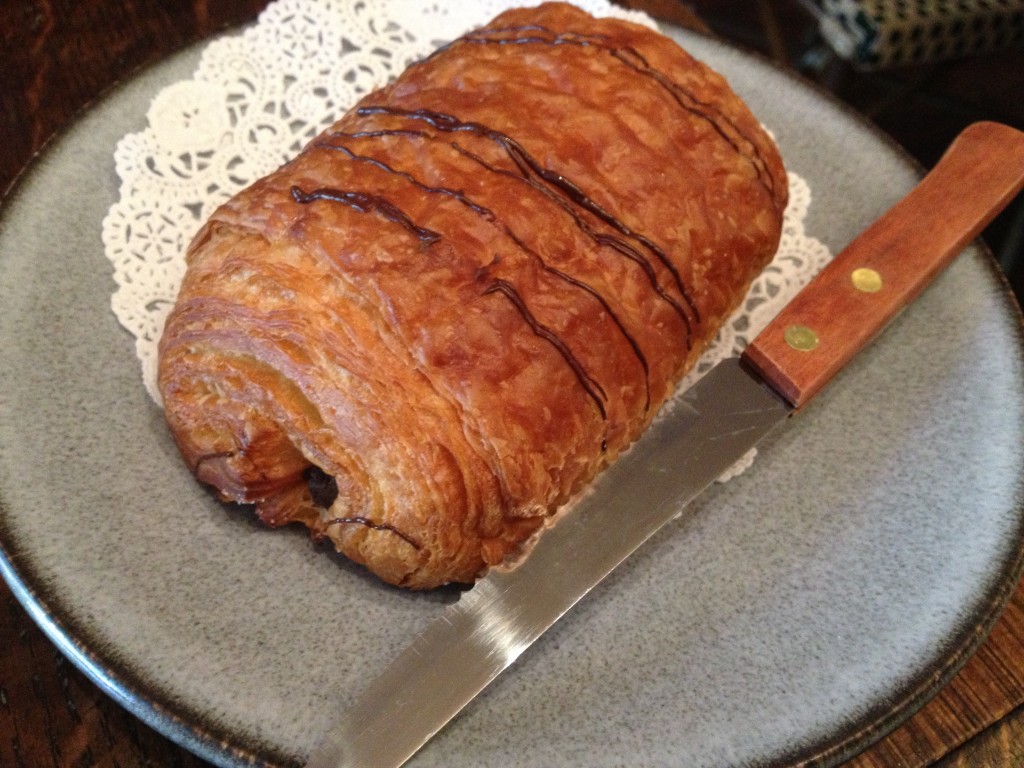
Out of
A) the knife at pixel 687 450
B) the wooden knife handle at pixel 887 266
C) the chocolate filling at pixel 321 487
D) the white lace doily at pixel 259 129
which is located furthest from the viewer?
the white lace doily at pixel 259 129

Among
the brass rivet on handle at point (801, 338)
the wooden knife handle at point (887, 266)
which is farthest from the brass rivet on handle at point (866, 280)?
the brass rivet on handle at point (801, 338)

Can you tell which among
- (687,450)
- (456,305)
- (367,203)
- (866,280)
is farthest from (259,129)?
(866,280)

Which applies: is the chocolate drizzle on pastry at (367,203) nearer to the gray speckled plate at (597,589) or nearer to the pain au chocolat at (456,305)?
the pain au chocolat at (456,305)

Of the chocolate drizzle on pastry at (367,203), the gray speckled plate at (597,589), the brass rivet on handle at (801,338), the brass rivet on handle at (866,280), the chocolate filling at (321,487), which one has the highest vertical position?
the chocolate drizzle on pastry at (367,203)

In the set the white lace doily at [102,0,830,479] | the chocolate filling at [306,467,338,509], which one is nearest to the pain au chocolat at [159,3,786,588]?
the chocolate filling at [306,467,338,509]

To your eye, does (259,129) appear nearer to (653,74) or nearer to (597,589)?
(653,74)

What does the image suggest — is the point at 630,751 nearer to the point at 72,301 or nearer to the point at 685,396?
the point at 685,396

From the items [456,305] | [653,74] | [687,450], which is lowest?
[687,450]

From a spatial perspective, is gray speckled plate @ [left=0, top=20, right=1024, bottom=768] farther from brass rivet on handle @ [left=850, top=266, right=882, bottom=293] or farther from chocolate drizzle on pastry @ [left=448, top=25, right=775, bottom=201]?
chocolate drizzle on pastry @ [left=448, top=25, right=775, bottom=201]
